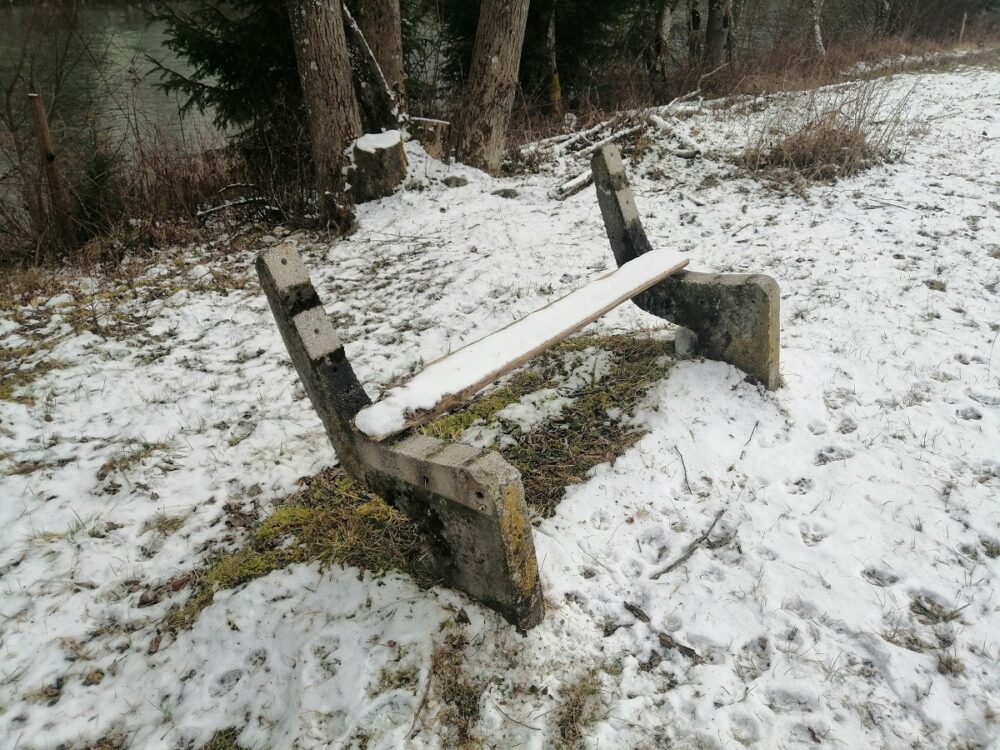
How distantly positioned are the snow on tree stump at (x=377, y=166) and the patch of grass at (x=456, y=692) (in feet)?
16.6

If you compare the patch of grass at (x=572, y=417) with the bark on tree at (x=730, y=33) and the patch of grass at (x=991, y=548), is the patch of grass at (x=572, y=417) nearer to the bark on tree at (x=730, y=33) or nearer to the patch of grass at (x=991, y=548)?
the patch of grass at (x=991, y=548)

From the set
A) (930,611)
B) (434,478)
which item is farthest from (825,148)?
(434,478)

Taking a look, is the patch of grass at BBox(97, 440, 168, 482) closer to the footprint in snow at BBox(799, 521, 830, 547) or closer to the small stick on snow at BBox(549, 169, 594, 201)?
the footprint in snow at BBox(799, 521, 830, 547)

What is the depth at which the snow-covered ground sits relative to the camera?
180cm

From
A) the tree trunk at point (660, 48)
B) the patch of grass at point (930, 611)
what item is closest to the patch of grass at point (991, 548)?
the patch of grass at point (930, 611)

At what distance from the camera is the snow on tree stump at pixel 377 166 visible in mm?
5883

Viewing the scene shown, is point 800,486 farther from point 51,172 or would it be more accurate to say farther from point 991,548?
point 51,172

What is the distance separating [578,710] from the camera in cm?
176

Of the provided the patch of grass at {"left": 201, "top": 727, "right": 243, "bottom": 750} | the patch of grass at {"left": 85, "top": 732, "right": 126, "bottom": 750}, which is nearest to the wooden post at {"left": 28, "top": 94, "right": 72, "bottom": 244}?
the patch of grass at {"left": 85, "top": 732, "right": 126, "bottom": 750}

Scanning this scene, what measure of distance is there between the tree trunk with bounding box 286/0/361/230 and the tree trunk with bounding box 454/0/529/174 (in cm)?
129

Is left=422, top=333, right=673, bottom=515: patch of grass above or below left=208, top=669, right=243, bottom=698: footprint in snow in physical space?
above

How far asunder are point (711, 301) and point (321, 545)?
2.15 m

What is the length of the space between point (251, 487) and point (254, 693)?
3.67ft

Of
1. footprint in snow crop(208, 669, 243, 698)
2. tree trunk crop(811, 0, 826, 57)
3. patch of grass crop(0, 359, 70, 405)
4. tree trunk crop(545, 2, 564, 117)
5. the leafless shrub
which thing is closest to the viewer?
footprint in snow crop(208, 669, 243, 698)
